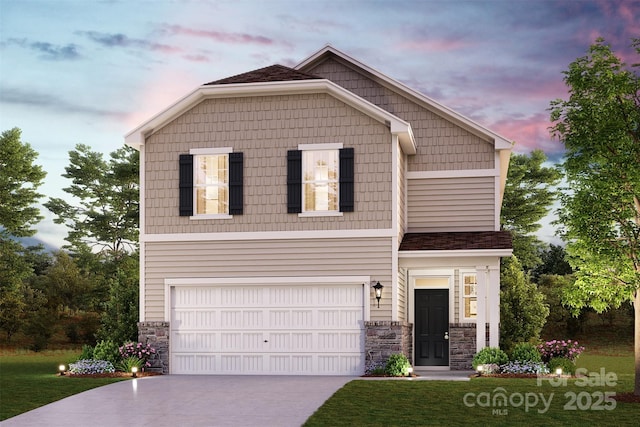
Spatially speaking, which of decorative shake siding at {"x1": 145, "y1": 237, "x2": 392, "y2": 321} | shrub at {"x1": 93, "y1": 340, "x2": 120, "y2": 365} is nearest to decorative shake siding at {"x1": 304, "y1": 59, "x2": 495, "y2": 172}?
decorative shake siding at {"x1": 145, "y1": 237, "x2": 392, "y2": 321}

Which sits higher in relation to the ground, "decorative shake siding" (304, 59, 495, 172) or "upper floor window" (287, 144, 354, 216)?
"decorative shake siding" (304, 59, 495, 172)

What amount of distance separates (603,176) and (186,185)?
33.8 feet

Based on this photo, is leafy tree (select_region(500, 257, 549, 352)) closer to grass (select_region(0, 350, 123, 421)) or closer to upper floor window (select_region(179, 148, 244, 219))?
upper floor window (select_region(179, 148, 244, 219))

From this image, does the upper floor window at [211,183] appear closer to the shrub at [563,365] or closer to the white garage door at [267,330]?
the white garage door at [267,330]

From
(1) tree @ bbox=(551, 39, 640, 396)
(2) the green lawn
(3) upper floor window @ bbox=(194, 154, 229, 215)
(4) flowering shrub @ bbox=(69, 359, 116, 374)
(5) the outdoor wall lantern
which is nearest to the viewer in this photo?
(2) the green lawn

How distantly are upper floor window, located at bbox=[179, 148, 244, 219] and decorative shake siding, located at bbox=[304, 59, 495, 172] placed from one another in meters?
5.04

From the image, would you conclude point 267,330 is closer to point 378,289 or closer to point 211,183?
→ point 378,289

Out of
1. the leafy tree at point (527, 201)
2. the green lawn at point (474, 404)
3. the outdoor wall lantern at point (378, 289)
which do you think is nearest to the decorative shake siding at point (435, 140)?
the outdoor wall lantern at point (378, 289)

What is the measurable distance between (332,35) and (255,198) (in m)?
6.97

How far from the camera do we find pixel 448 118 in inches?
895

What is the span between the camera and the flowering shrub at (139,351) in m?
20.5

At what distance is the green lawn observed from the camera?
42.4 ft

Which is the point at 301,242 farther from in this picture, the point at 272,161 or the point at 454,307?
the point at 454,307

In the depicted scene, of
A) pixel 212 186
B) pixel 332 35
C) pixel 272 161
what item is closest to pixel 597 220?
pixel 272 161
